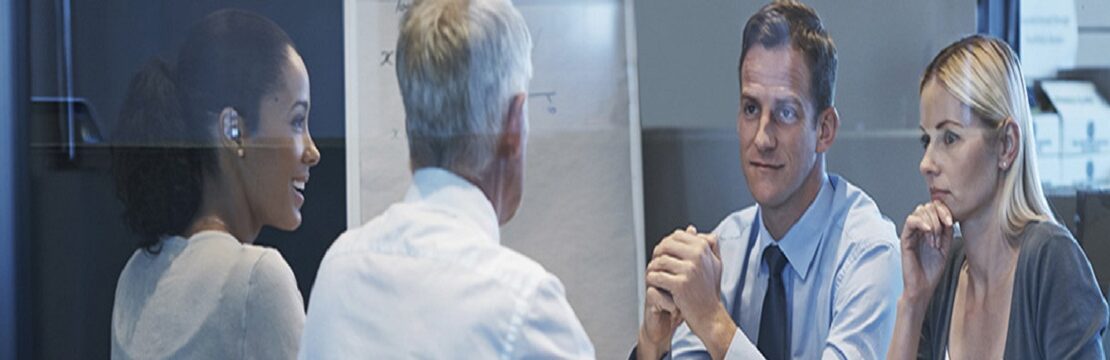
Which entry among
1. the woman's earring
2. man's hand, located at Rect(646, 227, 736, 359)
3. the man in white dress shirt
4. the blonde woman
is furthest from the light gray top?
the blonde woman

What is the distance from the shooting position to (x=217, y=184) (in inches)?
68.9

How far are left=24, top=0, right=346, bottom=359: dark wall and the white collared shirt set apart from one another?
39 cm

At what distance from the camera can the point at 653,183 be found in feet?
5.51

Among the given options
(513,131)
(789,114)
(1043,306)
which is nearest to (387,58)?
(513,131)

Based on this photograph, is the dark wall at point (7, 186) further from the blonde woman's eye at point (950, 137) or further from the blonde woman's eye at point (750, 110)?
the blonde woman's eye at point (950, 137)

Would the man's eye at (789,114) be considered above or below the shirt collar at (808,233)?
above

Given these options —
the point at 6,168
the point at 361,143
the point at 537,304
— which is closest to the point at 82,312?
the point at 6,168

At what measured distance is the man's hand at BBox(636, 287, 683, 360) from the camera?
1.63 metres

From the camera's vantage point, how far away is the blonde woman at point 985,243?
165 centimetres

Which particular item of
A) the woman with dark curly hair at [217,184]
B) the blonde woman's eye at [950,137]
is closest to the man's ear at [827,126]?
the blonde woman's eye at [950,137]

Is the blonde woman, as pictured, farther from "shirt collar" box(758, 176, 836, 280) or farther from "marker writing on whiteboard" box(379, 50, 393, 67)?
"marker writing on whiteboard" box(379, 50, 393, 67)

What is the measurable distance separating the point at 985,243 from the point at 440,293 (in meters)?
0.72

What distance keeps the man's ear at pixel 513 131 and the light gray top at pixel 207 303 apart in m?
0.39

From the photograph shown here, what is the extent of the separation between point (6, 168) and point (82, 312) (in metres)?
0.23
